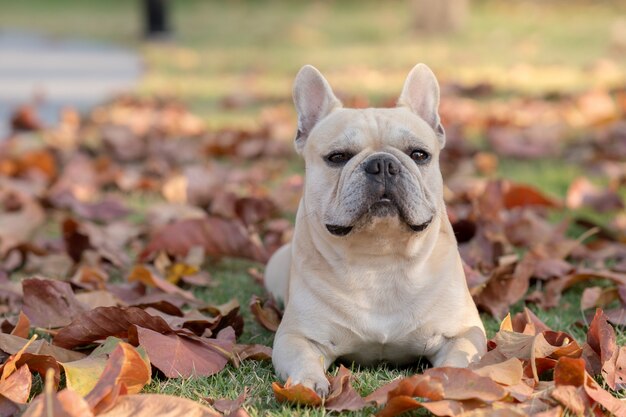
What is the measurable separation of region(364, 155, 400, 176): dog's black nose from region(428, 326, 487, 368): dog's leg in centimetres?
57

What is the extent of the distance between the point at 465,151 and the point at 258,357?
374cm

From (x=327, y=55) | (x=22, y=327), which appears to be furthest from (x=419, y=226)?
(x=327, y=55)

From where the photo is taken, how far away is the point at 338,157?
11.0 ft

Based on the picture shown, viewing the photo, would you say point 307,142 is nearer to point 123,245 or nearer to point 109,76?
point 123,245

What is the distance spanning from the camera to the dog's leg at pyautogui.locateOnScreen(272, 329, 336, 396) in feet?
9.49

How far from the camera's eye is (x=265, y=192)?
19.0 feet

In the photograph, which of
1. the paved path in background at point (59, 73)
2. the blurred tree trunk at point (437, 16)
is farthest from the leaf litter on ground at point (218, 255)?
the blurred tree trunk at point (437, 16)

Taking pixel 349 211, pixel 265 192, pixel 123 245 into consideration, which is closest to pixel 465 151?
pixel 265 192

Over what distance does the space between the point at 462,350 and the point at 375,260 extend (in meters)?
0.43

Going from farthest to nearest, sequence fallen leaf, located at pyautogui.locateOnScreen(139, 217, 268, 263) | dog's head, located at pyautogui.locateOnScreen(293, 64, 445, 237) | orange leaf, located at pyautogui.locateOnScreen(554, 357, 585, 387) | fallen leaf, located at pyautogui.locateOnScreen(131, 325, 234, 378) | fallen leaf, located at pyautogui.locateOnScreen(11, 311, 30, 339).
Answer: fallen leaf, located at pyautogui.locateOnScreen(139, 217, 268, 263) < fallen leaf, located at pyautogui.locateOnScreen(11, 311, 30, 339) < dog's head, located at pyautogui.locateOnScreen(293, 64, 445, 237) < fallen leaf, located at pyautogui.locateOnScreen(131, 325, 234, 378) < orange leaf, located at pyautogui.locateOnScreen(554, 357, 585, 387)

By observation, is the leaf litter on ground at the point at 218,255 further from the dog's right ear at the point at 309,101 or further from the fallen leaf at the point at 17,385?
the dog's right ear at the point at 309,101

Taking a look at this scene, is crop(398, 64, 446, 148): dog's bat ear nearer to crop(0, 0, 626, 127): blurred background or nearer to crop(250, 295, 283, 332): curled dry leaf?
crop(250, 295, 283, 332): curled dry leaf

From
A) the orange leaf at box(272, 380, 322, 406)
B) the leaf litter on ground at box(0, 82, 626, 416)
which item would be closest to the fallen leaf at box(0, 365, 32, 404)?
the leaf litter on ground at box(0, 82, 626, 416)

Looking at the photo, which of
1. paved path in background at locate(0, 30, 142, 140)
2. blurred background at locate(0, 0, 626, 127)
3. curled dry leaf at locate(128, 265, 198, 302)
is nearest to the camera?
curled dry leaf at locate(128, 265, 198, 302)
